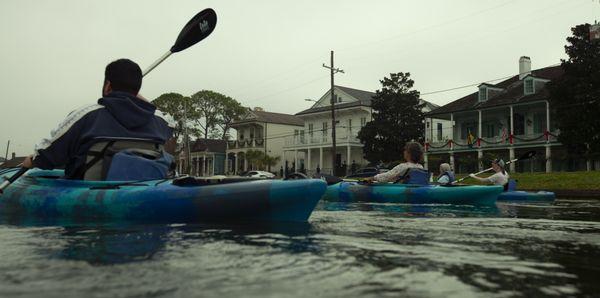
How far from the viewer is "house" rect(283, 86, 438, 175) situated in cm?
4466

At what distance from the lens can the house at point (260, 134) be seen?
54688mm

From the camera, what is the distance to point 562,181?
20875 mm

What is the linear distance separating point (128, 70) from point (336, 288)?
443cm

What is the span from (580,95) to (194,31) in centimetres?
1992

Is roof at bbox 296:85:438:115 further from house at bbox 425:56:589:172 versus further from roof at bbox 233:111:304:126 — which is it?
house at bbox 425:56:589:172

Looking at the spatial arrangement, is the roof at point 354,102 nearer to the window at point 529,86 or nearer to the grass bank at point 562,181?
the window at point 529,86

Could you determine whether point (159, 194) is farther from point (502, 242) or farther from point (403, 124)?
point (403, 124)

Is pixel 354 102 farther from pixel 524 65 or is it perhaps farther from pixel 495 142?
pixel 495 142

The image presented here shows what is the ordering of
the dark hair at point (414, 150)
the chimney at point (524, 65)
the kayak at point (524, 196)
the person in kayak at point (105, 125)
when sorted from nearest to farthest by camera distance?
1. the person in kayak at point (105, 125)
2. the dark hair at point (414, 150)
3. the kayak at point (524, 196)
4. the chimney at point (524, 65)

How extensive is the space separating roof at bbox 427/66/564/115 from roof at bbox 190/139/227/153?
33.4 meters

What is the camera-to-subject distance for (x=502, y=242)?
13.4 ft

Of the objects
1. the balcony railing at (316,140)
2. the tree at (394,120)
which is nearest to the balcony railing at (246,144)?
the balcony railing at (316,140)

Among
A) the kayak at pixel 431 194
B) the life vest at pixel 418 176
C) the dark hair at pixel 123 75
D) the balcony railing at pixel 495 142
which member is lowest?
the kayak at pixel 431 194

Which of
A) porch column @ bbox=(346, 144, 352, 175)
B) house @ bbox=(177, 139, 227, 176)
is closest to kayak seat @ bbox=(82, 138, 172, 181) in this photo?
porch column @ bbox=(346, 144, 352, 175)
